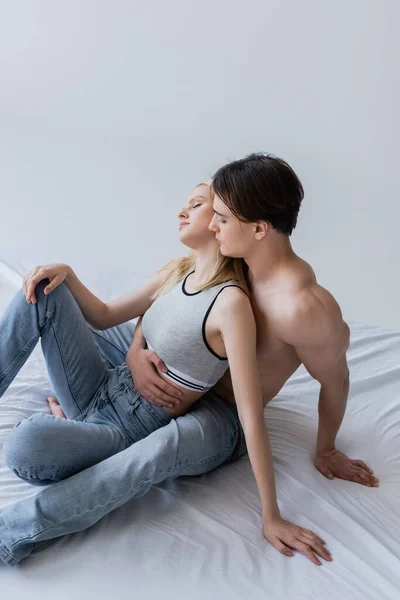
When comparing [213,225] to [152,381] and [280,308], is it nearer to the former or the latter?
[280,308]

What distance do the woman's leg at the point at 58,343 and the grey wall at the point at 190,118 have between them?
4.84 feet

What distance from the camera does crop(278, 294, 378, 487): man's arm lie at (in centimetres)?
172

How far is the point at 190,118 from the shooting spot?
501cm

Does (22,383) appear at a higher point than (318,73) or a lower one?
lower

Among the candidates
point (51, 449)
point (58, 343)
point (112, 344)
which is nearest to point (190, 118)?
point (112, 344)

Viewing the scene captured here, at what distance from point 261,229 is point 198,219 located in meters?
0.21

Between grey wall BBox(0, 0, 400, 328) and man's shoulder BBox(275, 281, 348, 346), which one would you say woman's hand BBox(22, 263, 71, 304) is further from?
grey wall BBox(0, 0, 400, 328)

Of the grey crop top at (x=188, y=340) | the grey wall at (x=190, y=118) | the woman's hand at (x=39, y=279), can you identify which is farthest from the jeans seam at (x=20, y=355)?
the grey wall at (x=190, y=118)

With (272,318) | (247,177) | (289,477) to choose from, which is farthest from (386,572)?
(247,177)

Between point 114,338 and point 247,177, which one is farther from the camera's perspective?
point 114,338

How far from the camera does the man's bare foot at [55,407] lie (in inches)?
80.6

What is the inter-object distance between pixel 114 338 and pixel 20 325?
15.1 inches

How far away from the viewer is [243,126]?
4863mm

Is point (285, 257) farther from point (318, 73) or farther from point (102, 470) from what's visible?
point (318, 73)
